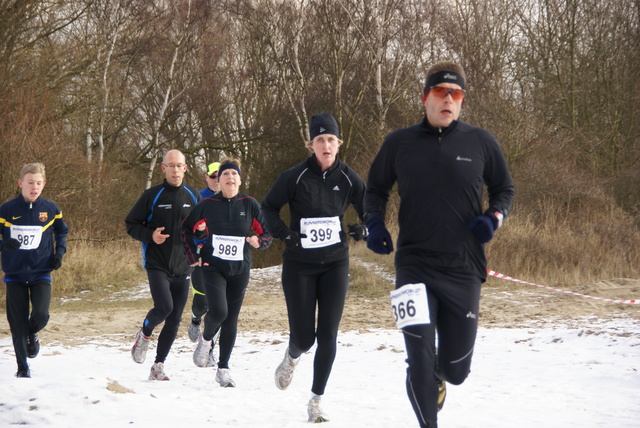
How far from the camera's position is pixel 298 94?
26484 mm

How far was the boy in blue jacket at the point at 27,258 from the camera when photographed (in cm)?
639

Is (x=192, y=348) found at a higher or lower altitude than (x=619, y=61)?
lower

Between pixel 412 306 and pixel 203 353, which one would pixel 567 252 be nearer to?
pixel 203 353

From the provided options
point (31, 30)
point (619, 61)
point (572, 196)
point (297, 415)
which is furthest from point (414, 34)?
point (297, 415)

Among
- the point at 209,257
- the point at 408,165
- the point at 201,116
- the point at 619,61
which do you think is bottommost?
the point at 209,257

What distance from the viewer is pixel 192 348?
879cm

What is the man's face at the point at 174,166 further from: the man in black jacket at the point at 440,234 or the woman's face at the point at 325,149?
the man in black jacket at the point at 440,234

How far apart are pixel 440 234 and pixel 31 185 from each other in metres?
4.23

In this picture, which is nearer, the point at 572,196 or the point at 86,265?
the point at 86,265

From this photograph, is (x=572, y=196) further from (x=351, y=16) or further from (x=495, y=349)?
(x=495, y=349)

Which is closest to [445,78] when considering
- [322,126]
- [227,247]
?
[322,126]

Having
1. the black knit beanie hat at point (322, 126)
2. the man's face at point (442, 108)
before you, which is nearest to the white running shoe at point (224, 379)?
the black knit beanie hat at point (322, 126)

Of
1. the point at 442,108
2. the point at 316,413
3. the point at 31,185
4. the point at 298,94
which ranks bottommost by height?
the point at 316,413

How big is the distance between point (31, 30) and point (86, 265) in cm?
568
